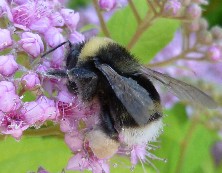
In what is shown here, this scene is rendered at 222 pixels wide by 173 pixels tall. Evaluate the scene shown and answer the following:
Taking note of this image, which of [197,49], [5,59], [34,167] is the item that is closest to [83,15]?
[197,49]

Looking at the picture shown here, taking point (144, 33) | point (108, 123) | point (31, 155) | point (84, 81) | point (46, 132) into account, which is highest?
point (84, 81)

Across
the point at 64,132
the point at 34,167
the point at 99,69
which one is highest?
the point at 99,69

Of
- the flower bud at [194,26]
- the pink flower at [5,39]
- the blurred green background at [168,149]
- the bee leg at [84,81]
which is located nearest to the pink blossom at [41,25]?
the pink flower at [5,39]

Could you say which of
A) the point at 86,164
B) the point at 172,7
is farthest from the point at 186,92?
the point at 172,7

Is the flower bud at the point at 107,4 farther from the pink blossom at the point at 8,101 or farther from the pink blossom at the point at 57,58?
the pink blossom at the point at 8,101

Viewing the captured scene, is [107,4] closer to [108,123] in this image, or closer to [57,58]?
[57,58]

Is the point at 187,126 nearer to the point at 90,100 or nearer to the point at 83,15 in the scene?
the point at 83,15
